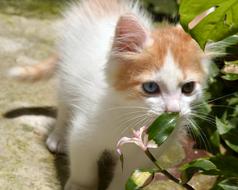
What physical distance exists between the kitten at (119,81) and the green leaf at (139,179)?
1.65 feet

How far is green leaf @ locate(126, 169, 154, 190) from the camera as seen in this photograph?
144 centimetres

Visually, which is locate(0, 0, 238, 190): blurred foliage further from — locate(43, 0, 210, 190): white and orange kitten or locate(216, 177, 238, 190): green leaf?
locate(43, 0, 210, 190): white and orange kitten

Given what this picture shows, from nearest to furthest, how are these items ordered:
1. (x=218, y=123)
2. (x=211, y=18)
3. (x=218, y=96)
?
(x=211, y=18), (x=218, y=123), (x=218, y=96)

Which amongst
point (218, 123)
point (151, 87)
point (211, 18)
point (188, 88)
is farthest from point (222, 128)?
point (211, 18)

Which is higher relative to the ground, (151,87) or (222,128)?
(151,87)

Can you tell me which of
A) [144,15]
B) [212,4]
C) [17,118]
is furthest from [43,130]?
[212,4]

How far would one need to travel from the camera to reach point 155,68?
6.68 ft

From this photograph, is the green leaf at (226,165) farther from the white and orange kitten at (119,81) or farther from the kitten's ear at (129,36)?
the kitten's ear at (129,36)

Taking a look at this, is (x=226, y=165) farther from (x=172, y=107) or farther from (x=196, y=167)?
(x=172, y=107)

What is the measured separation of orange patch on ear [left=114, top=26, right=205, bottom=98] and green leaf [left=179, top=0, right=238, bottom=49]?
698 millimetres

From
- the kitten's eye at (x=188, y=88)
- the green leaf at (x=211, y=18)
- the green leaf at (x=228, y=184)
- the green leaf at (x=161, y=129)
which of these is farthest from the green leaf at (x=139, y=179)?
the kitten's eye at (x=188, y=88)

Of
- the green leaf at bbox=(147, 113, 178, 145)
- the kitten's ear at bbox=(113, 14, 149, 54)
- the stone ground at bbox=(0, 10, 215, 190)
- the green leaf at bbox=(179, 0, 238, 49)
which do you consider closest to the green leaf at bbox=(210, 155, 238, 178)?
the green leaf at bbox=(147, 113, 178, 145)

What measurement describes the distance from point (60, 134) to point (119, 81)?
660mm

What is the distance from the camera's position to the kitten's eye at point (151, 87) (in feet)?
6.61
